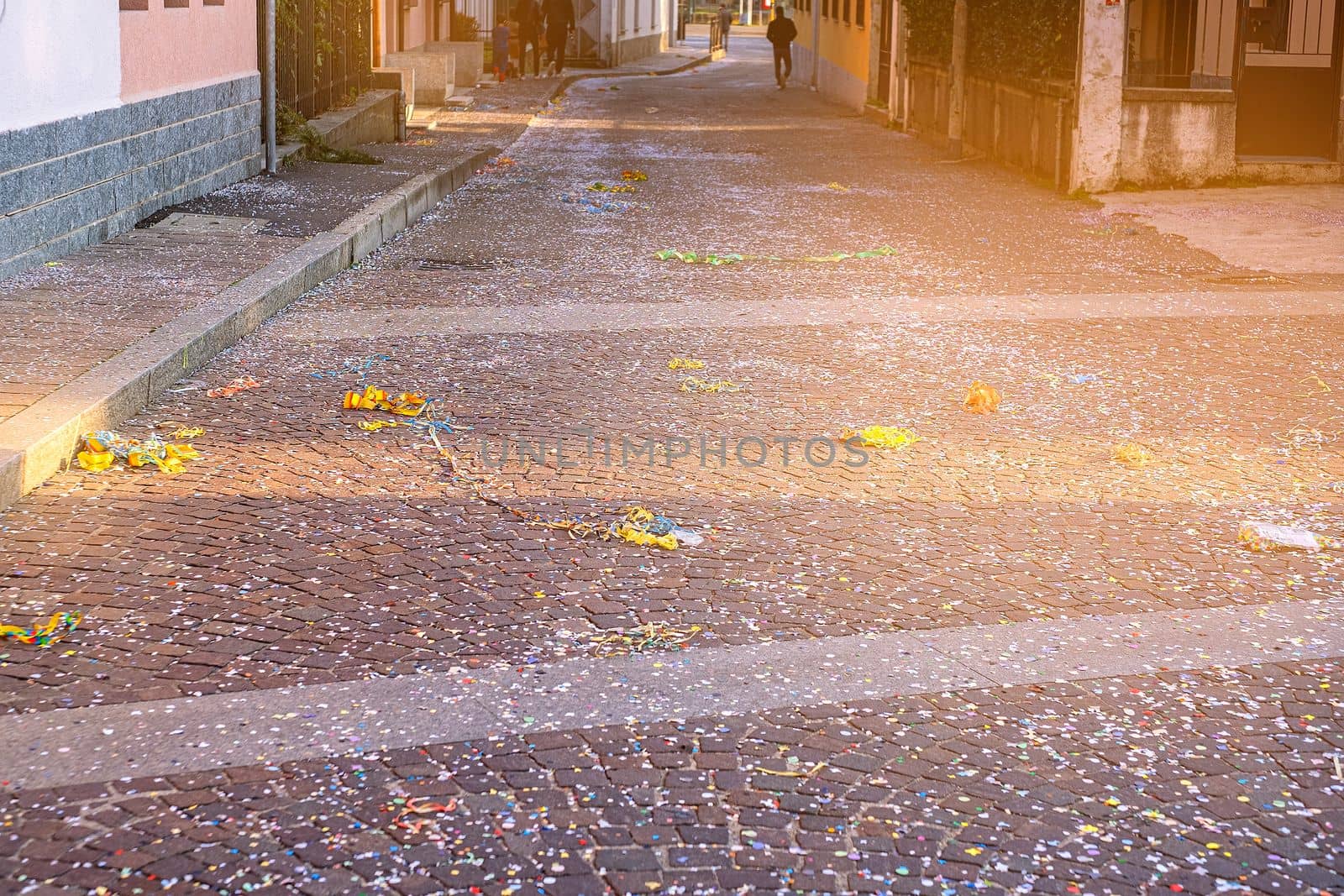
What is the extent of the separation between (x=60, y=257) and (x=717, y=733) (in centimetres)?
754

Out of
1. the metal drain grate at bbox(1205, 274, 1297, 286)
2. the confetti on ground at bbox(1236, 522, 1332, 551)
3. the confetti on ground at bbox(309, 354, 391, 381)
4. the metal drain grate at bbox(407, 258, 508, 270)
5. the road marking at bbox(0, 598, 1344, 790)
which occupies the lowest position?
the road marking at bbox(0, 598, 1344, 790)

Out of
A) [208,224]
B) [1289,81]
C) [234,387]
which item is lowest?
[234,387]

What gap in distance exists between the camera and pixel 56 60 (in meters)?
10.1

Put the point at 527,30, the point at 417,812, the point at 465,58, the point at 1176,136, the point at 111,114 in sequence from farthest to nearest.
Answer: the point at 527,30 → the point at 465,58 → the point at 1176,136 → the point at 111,114 → the point at 417,812

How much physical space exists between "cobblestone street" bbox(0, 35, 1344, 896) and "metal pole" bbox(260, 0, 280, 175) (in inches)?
241

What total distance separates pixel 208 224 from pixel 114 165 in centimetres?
85

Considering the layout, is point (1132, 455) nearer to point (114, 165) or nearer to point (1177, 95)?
point (114, 165)

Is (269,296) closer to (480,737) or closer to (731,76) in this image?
(480,737)

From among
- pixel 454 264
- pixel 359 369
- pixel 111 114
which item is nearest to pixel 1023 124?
pixel 454 264

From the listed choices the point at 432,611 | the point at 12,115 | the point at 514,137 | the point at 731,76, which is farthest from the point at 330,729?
the point at 731,76

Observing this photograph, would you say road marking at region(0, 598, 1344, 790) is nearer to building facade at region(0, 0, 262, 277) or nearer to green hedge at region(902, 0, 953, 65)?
building facade at region(0, 0, 262, 277)

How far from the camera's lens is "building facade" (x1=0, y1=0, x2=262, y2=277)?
9445mm

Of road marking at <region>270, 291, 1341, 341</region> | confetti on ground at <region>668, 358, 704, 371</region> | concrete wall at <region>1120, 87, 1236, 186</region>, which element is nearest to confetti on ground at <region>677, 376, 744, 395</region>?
confetti on ground at <region>668, 358, 704, 371</region>

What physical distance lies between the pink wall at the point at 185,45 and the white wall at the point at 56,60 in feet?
1.21
